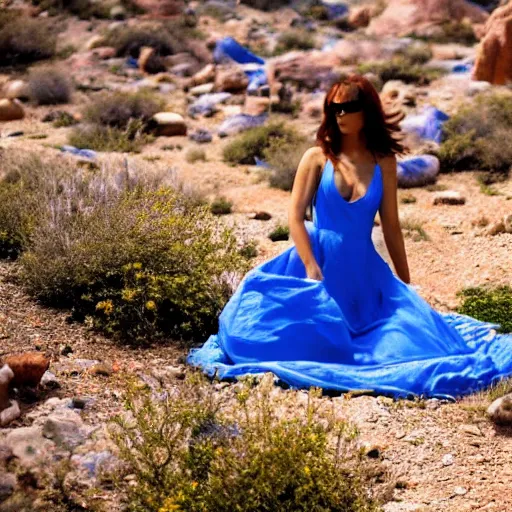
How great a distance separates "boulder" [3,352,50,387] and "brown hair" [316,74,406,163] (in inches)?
69.9

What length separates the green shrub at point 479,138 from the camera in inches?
387

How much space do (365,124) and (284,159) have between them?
508 centimetres

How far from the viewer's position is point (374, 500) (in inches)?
133

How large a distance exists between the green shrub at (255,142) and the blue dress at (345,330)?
588 centimetres

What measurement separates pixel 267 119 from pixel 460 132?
9.60ft

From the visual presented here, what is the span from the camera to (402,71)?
595 inches

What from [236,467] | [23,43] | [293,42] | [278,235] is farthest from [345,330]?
[293,42]

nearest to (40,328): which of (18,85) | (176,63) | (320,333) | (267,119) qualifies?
(320,333)

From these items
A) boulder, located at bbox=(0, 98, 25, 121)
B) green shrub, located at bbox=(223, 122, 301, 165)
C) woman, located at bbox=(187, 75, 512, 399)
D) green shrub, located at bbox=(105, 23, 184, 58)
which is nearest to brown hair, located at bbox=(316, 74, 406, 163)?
woman, located at bbox=(187, 75, 512, 399)

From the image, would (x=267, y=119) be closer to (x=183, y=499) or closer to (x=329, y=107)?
(x=329, y=107)

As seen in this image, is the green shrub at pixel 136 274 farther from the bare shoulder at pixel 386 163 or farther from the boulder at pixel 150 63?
the boulder at pixel 150 63

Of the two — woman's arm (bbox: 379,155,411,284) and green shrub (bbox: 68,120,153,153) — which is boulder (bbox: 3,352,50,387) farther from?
green shrub (bbox: 68,120,153,153)

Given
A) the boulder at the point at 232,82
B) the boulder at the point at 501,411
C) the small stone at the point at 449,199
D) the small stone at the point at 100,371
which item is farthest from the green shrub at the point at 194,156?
the boulder at the point at 501,411

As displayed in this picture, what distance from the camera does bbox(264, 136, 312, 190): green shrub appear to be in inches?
374
